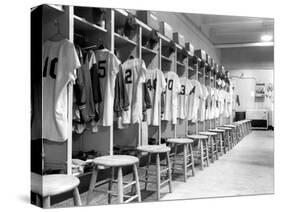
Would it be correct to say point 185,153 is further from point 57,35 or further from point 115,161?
point 57,35

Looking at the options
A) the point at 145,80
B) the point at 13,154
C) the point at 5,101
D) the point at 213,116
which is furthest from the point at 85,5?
the point at 213,116

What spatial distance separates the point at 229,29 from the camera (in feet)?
10.5

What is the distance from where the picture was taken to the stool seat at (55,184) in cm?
180

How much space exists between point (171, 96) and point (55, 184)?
1436mm

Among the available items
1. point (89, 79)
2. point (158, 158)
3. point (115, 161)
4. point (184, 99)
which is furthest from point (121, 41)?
point (115, 161)

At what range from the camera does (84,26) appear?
9.05ft

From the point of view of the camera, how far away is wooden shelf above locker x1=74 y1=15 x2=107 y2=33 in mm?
2652

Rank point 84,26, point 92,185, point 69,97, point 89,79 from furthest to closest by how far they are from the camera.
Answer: point 84,26
point 89,79
point 69,97
point 92,185

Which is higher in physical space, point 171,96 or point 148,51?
point 148,51

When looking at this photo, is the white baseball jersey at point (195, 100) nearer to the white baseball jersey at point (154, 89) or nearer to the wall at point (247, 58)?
the white baseball jersey at point (154, 89)

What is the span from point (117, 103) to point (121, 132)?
0.28 metres

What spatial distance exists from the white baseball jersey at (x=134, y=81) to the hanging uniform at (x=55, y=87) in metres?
0.51

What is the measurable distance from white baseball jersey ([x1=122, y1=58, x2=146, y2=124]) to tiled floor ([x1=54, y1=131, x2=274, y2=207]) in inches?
28.7
